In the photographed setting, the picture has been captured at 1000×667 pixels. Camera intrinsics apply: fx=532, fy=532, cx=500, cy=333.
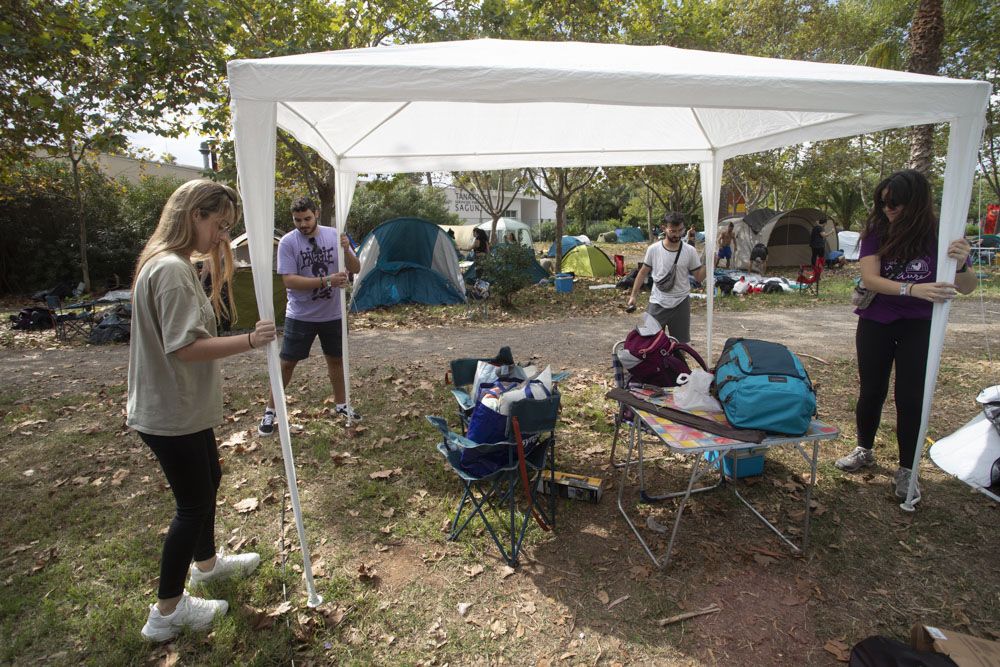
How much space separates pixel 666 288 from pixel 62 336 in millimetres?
9590

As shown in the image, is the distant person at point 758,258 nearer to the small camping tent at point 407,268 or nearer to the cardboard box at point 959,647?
the small camping tent at point 407,268

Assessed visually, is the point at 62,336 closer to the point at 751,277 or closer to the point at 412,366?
the point at 412,366

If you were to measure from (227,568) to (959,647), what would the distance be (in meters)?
3.22

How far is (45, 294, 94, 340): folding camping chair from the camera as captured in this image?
8898 millimetres

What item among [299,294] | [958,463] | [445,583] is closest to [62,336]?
[299,294]

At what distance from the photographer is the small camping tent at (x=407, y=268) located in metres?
10.8

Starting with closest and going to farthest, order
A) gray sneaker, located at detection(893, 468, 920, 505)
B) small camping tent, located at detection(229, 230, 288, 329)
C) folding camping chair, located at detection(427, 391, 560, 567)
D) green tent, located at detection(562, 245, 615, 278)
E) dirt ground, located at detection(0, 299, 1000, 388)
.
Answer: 1. folding camping chair, located at detection(427, 391, 560, 567)
2. gray sneaker, located at detection(893, 468, 920, 505)
3. dirt ground, located at detection(0, 299, 1000, 388)
4. small camping tent, located at detection(229, 230, 288, 329)
5. green tent, located at detection(562, 245, 615, 278)

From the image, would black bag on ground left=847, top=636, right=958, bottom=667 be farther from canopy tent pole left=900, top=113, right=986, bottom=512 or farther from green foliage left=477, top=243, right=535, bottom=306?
green foliage left=477, top=243, right=535, bottom=306

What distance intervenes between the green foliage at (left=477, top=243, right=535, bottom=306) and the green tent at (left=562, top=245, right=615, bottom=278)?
19.3 ft

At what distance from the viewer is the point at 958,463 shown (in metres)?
3.32

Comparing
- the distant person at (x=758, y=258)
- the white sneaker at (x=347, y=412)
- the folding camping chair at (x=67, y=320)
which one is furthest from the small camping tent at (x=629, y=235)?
the white sneaker at (x=347, y=412)

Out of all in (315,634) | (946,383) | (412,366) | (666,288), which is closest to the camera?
(315,634)


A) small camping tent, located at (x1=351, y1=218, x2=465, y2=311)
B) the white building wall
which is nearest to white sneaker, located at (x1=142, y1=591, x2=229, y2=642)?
small camping tent, located at (x1=351, y1=218, x2=465, y2=311)

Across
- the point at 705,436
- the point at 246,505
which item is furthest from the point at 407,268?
the point at 705,436
